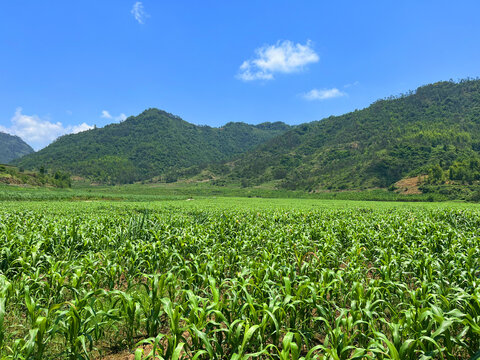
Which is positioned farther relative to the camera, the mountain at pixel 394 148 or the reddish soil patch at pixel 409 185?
the mountain at pixel 394 148

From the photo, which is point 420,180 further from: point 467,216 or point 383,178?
point 467,216

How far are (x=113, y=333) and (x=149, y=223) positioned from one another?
569 centimetres

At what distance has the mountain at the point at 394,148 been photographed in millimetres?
101094

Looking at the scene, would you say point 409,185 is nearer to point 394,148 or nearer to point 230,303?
point 394,148

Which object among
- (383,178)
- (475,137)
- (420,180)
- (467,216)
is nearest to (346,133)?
(475,137)

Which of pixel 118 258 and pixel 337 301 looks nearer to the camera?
pixel 337 301

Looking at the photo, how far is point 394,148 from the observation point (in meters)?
122

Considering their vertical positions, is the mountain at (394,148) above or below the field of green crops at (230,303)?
above

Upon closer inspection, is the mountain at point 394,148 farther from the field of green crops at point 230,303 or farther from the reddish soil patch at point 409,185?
the field of green crops at point 230,303

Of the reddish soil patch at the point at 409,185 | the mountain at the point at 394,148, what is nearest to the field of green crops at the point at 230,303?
the reddish soil patch at the point at 409,185

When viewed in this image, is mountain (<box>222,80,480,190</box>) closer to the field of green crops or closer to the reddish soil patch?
the reddish soil patch

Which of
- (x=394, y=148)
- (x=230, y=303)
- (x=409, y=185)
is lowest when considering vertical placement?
(x=230, y=303)

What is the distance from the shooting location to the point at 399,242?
23.6ft

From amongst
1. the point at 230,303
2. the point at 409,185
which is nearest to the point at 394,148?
the point at 409,185
